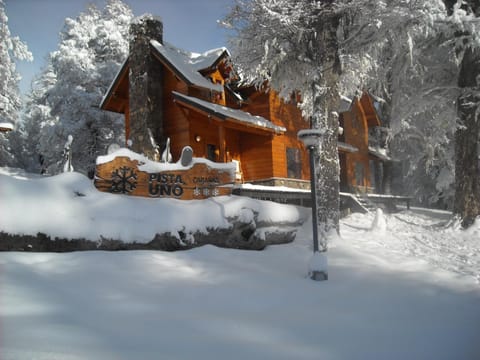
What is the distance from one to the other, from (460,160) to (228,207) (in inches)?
366

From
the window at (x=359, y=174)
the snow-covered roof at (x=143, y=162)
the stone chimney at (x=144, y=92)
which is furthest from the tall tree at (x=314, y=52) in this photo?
the window at (x=359, y=174)

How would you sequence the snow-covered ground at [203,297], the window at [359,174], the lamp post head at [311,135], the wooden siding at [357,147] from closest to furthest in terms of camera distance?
the snow-covered ground at [203,297]
the lamp post head at [311,135]
the wooden siding at [357,147]
the window at [359,174]

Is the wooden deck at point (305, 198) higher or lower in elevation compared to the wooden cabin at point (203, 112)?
lower

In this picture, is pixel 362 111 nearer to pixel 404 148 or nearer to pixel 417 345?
pixel 404 148

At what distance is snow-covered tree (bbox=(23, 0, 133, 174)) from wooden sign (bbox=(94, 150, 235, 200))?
14.2m

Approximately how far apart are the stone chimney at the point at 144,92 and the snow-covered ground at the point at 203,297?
23.5ft

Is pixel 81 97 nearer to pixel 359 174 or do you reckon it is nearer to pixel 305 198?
pixel 305 198

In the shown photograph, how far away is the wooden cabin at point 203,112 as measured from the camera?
46.3ft

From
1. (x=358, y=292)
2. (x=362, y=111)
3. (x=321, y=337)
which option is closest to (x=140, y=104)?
(x=358, y=292)

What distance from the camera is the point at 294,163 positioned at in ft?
61.0

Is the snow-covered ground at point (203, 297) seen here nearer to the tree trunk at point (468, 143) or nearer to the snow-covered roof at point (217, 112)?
the tree trunk at point (468, 143)

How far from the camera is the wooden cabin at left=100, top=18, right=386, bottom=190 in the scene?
14.1m

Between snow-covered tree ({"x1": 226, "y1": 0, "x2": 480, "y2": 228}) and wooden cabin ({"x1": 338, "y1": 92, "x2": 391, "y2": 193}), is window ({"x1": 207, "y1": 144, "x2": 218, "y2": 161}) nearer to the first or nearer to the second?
snow-covered tree ({"x1": 226, "y1": 0, "x2": 480, "y2": 228})

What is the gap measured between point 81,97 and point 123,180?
15.6 metres
